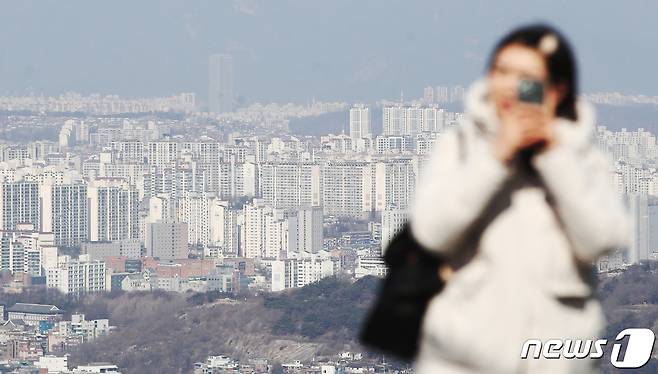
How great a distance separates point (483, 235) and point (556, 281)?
41 millimetres

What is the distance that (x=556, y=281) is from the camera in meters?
0.94

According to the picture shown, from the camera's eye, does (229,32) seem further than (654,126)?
Yes

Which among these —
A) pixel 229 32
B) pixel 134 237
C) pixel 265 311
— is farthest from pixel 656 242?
pixel 229 32

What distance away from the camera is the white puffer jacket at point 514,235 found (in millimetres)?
932

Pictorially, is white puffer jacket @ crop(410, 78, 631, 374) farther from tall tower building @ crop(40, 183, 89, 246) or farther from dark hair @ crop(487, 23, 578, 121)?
tall tower building @ crop(40, 183, 89, 246)

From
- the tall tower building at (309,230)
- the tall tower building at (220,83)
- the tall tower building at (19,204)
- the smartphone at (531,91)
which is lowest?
the tall tower building at (309,230)

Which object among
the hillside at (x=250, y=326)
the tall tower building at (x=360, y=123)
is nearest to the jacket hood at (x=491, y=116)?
the hillside at (x=250, y=326)

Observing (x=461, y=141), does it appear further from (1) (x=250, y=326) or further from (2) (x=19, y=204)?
(2) (x=19, y=204)

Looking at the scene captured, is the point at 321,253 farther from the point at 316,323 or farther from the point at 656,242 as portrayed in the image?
the point at 316,323

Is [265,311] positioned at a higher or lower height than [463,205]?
lower

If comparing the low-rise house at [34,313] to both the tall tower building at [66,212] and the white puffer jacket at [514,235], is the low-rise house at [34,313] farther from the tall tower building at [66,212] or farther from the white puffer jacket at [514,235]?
the white puffer jacket at [514,235]

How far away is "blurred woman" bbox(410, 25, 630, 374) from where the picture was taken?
0.93 metres

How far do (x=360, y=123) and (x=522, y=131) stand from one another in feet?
201

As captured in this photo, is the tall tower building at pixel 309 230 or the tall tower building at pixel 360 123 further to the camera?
the tall tower building at pixel 360 123
